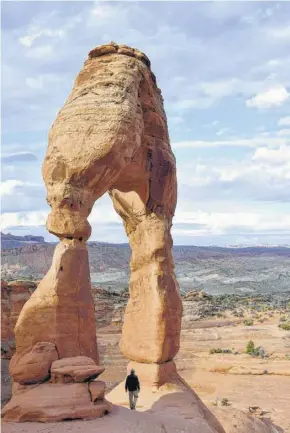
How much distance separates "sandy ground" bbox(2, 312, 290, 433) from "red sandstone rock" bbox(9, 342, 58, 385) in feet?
21.4

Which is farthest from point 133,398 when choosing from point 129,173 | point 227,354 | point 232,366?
point 227,354

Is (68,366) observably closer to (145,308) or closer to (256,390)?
(145,308)

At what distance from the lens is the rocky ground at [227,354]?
1655 centimetres

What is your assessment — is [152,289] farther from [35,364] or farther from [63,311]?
[35,364]

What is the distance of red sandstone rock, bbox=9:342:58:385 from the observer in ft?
25.3

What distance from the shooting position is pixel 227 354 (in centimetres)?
2352

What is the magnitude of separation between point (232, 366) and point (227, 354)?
2.07 meters

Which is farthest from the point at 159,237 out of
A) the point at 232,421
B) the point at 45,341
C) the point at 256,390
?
the point at 256,390

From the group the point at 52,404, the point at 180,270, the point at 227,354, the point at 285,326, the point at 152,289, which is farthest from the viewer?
the point at 180,270

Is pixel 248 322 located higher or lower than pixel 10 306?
lower

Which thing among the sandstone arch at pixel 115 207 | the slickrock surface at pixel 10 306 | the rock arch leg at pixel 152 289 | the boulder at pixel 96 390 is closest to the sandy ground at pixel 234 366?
the rock arch leg at pixel 152 289

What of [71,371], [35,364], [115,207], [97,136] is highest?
[97,136]

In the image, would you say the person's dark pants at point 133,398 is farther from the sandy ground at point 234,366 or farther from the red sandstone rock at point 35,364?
the sandy ground at point 234,366

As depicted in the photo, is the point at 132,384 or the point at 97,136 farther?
the point at 132,384
